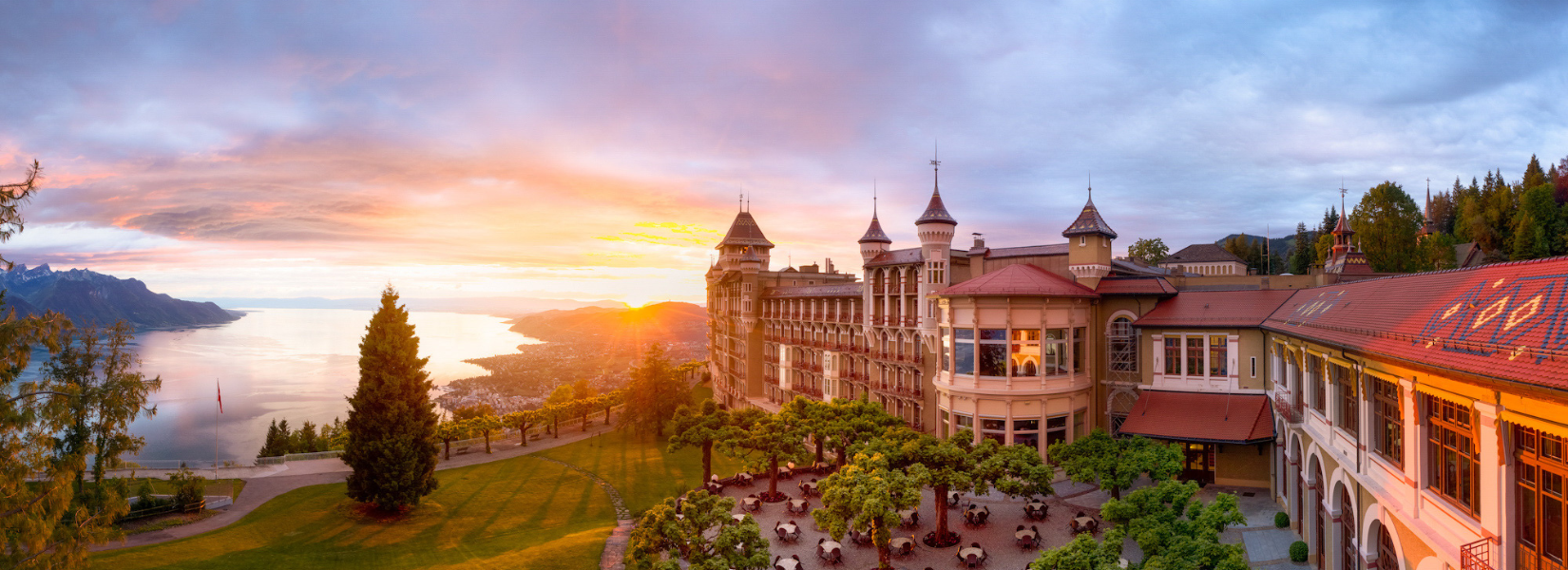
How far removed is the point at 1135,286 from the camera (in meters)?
35.4

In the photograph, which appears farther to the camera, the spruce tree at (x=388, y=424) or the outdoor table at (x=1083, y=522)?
the spruce tree at (x=388, y=424)

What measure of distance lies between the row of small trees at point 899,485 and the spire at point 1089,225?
38.7 ft

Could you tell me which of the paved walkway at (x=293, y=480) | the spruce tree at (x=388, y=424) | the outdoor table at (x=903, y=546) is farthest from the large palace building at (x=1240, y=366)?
the spruce tree at (x=388, y=424)

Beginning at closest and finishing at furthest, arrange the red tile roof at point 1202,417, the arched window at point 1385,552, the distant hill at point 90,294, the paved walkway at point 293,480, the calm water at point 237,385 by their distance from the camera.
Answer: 1. the arched window at point 1385,552
2. the red tile roof at point 1202,417
3. the paved walkway at point 293,480
4. the calm water at point 237,385
5. the distant hill at point 90,294

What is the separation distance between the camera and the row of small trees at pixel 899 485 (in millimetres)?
18861

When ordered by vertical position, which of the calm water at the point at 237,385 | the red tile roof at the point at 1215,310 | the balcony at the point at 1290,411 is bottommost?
the calm water at the point at 237,385

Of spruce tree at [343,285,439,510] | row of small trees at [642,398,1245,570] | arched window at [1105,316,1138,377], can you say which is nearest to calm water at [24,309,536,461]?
spruce tree at [343,285,439,510]

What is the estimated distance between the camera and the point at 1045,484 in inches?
1033

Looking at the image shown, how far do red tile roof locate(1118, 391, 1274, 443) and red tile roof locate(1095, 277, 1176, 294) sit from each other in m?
5.20

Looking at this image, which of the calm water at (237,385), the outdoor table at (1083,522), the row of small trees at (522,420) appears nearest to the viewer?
the outdoor table at (1083,522)

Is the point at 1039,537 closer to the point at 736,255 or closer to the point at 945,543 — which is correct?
the point at 945,543

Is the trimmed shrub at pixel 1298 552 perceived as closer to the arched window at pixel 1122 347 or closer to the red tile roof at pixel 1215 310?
the red tile roof at pixel 1215 310

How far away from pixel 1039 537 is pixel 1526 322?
1829 cm

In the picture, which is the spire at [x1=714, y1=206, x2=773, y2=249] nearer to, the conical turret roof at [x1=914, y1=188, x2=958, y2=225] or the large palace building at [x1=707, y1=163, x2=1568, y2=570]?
the large palace building at [x1=707, y1=163, x2=1568, y2=570]
